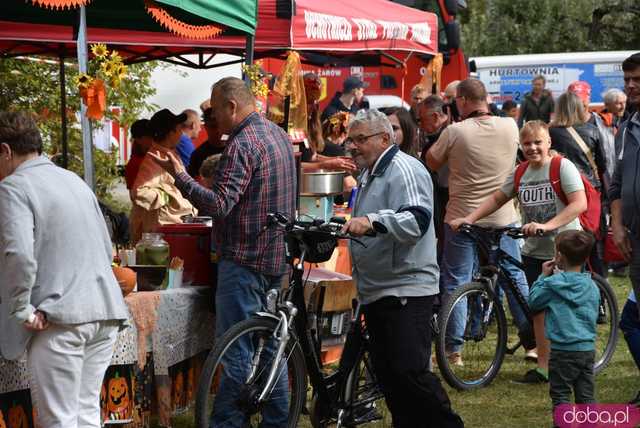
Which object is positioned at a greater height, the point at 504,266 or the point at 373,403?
the point at 504,266

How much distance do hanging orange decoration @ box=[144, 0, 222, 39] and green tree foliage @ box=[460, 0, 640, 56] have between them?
25.4 metres

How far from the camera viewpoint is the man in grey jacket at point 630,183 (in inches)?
226

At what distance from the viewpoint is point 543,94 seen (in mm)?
17250

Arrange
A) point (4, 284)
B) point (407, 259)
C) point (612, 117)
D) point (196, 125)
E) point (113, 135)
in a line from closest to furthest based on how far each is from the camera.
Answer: point (4, 284)
point (407, 259)
point (196, 125)
point (612, 117)
point (113, 135)

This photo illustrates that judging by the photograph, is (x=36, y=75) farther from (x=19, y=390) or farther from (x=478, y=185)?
(x=19, y=390)

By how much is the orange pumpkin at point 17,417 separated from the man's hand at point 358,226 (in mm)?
1786

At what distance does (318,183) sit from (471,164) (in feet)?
3.94

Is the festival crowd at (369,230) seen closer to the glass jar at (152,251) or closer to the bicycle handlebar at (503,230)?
the bicycle handlebar at (503,230)

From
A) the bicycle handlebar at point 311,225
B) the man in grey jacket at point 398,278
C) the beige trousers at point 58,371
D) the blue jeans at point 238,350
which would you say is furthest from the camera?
the blue jeans at point 238,350

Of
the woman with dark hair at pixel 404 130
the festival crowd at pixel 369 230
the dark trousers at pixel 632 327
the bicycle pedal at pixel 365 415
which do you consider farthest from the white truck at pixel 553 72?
the bicycle pedal at pixel 365 415

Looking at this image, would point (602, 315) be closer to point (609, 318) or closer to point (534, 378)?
point (609, 318)

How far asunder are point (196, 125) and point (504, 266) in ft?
14.3

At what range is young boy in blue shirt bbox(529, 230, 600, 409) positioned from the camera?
5828 mm

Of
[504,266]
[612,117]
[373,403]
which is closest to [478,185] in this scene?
[504,266]
